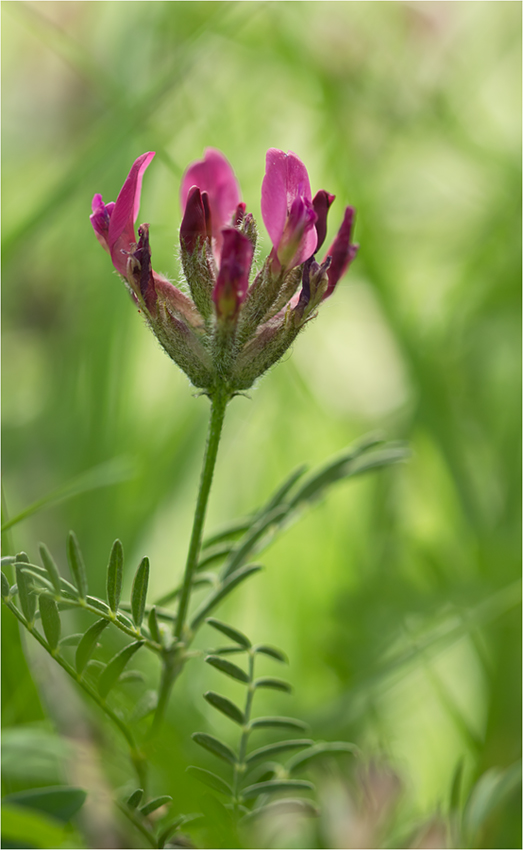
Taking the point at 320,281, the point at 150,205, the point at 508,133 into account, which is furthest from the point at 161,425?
the point at 508,133

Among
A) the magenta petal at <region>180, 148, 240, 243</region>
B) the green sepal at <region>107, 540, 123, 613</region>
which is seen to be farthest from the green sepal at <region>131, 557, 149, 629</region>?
the magenta petal at <region>180, 148, 240, 243</region>

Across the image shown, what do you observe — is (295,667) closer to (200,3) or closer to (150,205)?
(150,205)

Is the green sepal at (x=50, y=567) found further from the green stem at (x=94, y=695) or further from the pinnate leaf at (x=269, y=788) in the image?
the pinnate leaf at (x=269, y=788)

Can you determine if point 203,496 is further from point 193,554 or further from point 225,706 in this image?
point 225,706

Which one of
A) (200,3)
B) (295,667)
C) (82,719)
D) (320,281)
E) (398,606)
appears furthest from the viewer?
(200,3)

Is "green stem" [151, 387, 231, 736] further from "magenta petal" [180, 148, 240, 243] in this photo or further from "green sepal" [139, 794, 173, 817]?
"magenta petal" [180, 148, 240, 243]

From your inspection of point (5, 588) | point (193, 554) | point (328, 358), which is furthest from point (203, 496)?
point (328, 358)
